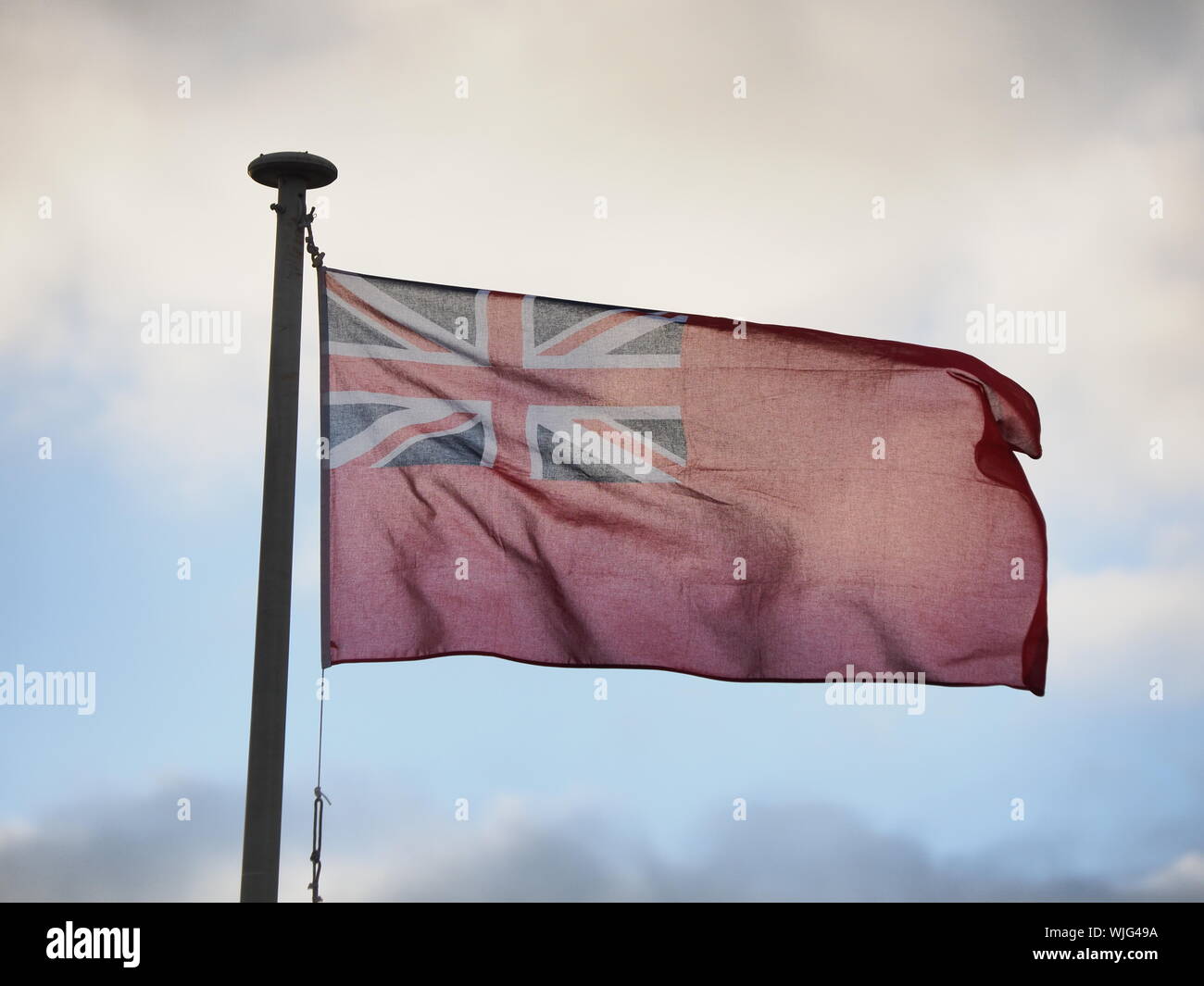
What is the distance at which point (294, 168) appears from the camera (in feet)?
36.9

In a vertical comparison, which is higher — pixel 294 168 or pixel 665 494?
pixel 294 168

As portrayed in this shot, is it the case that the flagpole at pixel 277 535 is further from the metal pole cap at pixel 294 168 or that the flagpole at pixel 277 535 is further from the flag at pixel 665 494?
the flag at pixel 665 494

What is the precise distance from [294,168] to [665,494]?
367 cm

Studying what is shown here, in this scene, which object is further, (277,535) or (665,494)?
(665,494)

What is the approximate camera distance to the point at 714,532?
507 inches

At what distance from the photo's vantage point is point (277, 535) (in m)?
10.4

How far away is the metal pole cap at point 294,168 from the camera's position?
11211mm

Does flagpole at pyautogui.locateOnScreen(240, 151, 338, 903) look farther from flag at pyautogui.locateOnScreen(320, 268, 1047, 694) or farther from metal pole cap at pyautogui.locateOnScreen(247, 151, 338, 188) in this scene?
flag at pyautogui.locateOnScreen(320, 268, 1047, 694)

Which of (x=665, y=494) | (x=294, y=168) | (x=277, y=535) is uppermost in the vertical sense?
(x=294, y=168)

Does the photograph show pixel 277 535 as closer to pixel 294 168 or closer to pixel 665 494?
pixel 294 168

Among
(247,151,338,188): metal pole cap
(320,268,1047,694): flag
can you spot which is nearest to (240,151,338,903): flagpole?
(247,151,338,188): metal pole cap

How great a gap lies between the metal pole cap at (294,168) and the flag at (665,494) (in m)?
1.03

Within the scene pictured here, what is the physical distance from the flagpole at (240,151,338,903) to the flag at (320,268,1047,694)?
3.32ft

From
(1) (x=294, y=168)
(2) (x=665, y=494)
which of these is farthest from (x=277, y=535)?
(2) (x=665, y=494)
